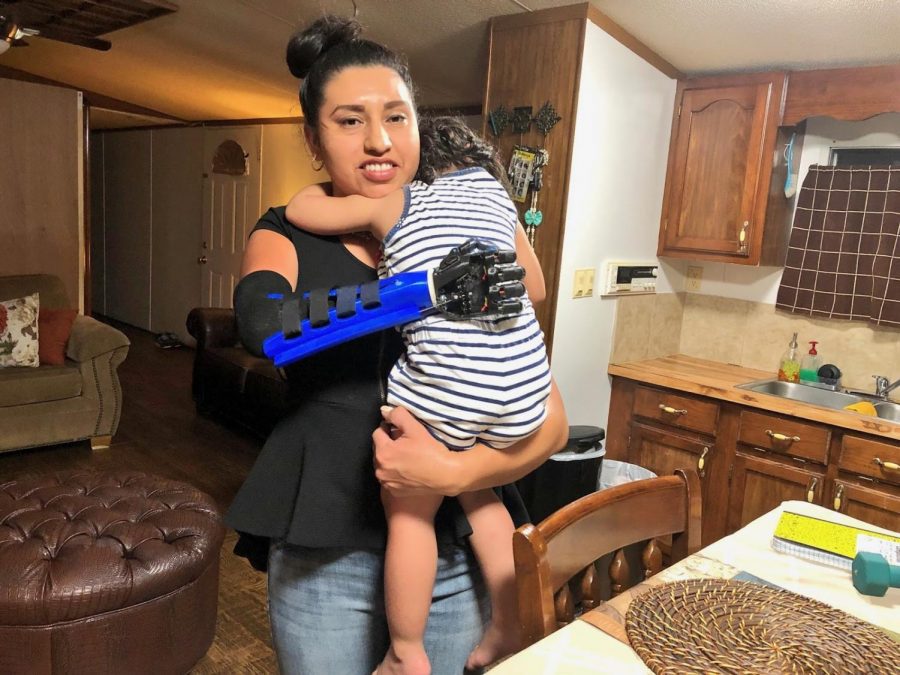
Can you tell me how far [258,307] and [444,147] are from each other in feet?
1.24

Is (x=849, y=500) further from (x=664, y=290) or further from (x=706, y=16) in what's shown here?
(x=706, y=16)

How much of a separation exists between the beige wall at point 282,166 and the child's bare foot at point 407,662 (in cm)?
454

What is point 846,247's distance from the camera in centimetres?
285

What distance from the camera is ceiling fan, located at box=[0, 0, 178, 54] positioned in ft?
10.0

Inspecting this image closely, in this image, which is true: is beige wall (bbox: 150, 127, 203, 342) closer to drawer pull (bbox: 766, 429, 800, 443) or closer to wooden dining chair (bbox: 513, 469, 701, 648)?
drawer pull (bbox: 766, 429, 800, 443)

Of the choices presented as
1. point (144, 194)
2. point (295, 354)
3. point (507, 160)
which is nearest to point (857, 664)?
point (295, 354)

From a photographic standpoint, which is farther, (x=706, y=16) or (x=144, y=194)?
(x=144, y=194)

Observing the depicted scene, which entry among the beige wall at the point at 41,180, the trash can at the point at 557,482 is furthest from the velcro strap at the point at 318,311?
the beige wall at the point at 41,180

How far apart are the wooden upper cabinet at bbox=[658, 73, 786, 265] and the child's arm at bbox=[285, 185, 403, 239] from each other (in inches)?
90.5

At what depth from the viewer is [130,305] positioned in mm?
7586

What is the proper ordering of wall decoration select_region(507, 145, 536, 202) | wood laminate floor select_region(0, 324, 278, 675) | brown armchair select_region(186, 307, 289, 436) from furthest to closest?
brown armchair select_region(186, 307, 289, 436) → wall decoration select_region(507, 145, 536, 202) → wood laminate floor select_region(0, 324, 278, 675)

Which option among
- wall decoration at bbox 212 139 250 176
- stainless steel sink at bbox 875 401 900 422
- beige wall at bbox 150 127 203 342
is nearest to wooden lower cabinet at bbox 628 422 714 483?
stainless steel sink at bbox 875 401 900 422

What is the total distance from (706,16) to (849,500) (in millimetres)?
1718

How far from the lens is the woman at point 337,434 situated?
89 centimetres
